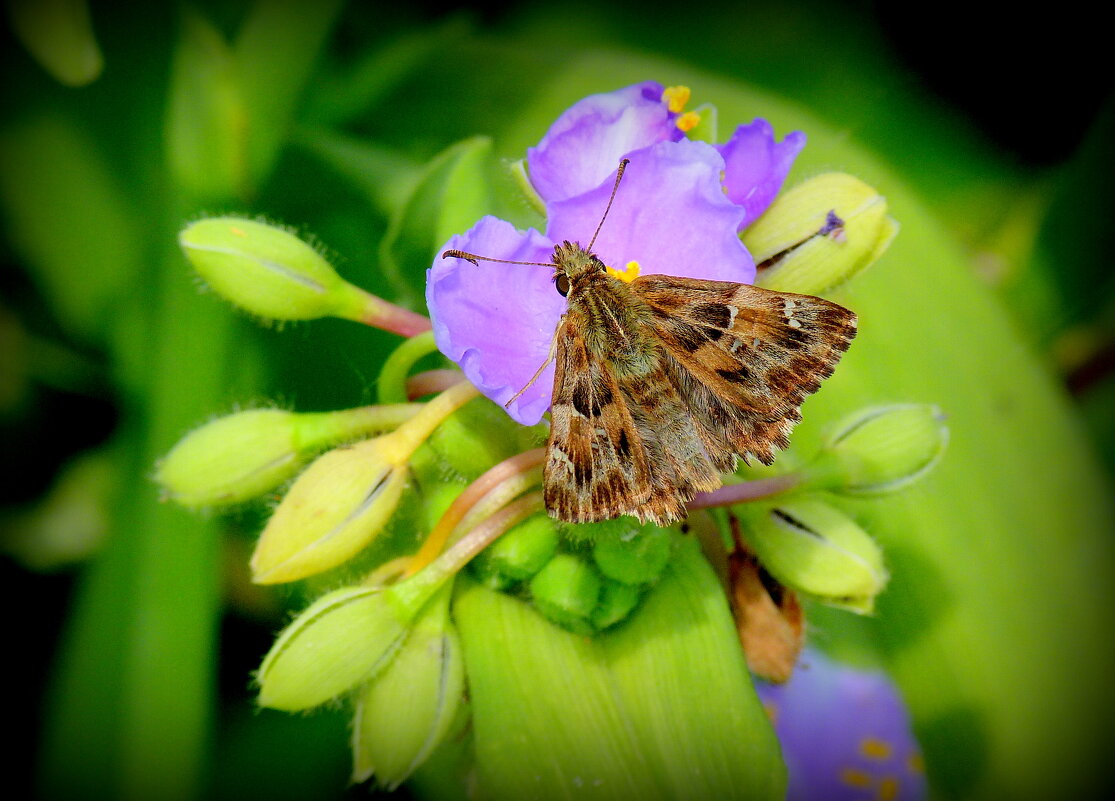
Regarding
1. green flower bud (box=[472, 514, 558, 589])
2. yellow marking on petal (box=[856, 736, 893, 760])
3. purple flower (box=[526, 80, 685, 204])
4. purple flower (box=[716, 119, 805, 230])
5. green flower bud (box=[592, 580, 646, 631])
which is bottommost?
yellow marking on petal (box=[856, 736, 893, 760])

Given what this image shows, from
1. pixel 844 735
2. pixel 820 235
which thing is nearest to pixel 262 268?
pixel 820 235

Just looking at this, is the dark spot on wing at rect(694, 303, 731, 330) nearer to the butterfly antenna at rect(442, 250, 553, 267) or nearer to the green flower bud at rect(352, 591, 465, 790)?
the butterfly antenna at rect(442, 250, 553, 267)

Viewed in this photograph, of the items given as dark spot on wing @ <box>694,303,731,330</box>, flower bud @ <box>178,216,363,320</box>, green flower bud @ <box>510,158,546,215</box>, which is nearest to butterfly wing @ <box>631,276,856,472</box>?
dark spot on wing @ <box>694,303,731,330</box>

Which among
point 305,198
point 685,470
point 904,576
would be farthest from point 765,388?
point 305,198

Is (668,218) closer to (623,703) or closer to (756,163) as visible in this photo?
(756,163)

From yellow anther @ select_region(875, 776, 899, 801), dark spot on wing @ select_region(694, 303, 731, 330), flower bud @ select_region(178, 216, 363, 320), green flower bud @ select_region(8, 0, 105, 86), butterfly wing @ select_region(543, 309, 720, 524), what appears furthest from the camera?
yellow anther @ select_region(875, 776, 899, 801)
